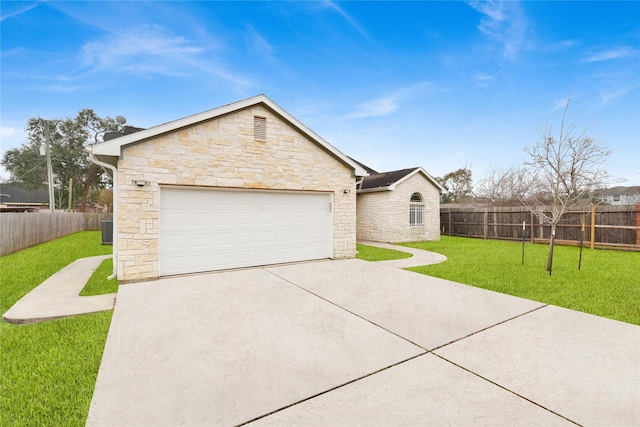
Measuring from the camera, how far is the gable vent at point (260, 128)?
798 centimetres

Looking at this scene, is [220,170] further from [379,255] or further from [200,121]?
[379,255]

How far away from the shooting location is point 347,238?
9.55m

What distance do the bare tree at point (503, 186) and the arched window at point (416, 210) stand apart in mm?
15986

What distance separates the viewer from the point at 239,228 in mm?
7824

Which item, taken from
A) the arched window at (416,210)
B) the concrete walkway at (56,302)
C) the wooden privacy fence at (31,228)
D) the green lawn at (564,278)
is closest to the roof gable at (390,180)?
the arched window at (416,210)

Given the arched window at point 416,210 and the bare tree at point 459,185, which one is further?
the bare tree at point 459,185

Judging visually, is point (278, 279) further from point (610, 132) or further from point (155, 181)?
point (610, 132)

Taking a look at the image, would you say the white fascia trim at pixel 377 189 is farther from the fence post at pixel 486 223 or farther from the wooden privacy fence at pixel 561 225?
the fence post at pixel 486 223

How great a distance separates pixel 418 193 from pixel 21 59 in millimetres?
19390

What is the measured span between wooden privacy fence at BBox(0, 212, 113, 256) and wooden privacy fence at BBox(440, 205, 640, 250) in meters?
17.6

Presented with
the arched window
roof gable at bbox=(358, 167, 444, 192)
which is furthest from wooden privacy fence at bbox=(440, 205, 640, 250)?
the arched window

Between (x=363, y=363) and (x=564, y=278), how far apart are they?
6.45m

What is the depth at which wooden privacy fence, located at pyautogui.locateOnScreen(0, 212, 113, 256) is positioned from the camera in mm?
10477

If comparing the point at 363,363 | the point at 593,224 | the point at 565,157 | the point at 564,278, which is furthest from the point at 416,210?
the point at 363,363
